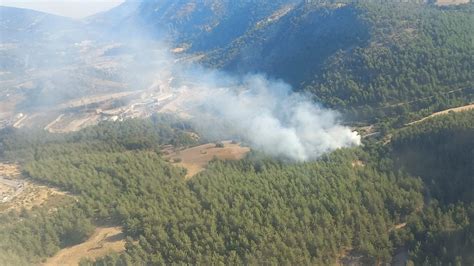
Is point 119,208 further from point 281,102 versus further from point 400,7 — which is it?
point 400,7

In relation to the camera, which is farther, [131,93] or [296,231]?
[131,93]

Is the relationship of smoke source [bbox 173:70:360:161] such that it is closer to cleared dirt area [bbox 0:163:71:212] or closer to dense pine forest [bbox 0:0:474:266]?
dense pine forest [bbox 0:0:474:266]

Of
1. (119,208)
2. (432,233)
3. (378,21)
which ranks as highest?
(378,21)

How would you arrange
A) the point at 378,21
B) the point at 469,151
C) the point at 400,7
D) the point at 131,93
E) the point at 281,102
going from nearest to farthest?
the point at 469,151, the point at 281,102, the point at 378,21, the point at 400,7, the point at 131,93

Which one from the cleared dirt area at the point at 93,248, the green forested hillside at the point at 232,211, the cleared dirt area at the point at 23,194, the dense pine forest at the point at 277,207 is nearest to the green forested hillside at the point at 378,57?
the dense pine forest at the point at 277,207

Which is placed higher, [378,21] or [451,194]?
[378,21]

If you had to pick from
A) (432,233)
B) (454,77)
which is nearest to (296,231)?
(432,233)

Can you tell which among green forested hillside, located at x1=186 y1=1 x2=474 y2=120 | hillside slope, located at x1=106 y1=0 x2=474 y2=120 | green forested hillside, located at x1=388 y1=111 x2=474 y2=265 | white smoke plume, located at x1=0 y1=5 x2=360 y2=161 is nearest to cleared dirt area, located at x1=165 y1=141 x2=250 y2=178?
white smoke plume, located at x1=0 y1=5 x2=360 y2=161

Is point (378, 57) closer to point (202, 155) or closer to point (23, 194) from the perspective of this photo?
point (202, 155)
